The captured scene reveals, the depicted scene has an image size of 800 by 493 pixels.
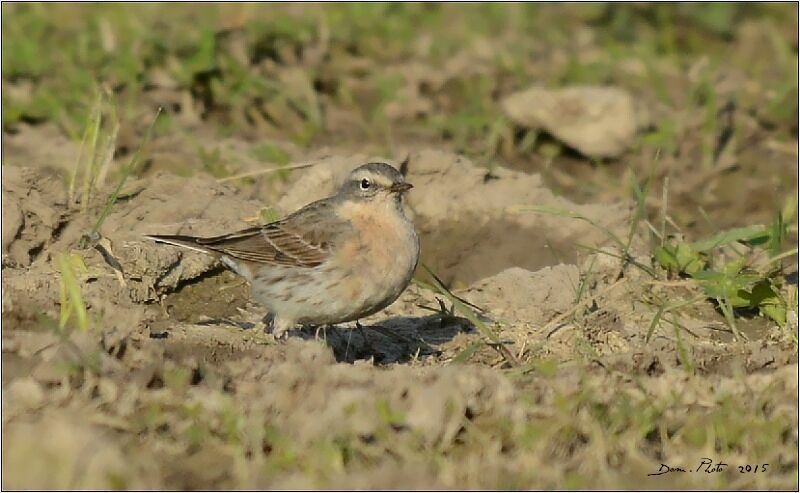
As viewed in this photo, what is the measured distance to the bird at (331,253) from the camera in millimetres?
7645

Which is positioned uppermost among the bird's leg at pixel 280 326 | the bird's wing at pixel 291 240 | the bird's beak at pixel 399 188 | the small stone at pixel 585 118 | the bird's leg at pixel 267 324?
the bird's beak at pixel 399 188

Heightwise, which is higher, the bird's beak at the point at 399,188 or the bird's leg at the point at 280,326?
the bird's beak at the point at 399,188

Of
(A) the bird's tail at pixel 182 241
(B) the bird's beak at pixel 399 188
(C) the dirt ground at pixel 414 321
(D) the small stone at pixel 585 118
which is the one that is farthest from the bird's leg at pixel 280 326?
(D) the small stone at pixel 585 118

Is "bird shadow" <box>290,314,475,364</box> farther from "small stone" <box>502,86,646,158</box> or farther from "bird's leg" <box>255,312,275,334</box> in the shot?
"small stone" <box>502,86,646,158</box>

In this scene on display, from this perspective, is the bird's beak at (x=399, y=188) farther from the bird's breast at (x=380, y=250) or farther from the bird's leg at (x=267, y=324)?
the bird's leg at (x=267, y=324)

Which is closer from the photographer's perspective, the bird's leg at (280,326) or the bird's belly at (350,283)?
the bird's belly at (350,283)

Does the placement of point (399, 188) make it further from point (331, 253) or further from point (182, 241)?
point (182, 241)

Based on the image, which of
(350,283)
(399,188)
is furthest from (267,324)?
(399,188)

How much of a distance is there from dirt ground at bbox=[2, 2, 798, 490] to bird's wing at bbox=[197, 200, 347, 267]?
42 centimetres

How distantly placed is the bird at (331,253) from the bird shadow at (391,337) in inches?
7.3

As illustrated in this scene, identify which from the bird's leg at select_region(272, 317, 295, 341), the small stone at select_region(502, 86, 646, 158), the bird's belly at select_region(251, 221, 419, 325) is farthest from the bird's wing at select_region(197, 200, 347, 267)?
the small stone at select_region(502, 86, 646, 158)

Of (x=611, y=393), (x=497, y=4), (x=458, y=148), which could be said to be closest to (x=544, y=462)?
(x=611, y=393)

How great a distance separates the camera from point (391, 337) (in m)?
8.27

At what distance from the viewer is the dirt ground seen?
5930mm
